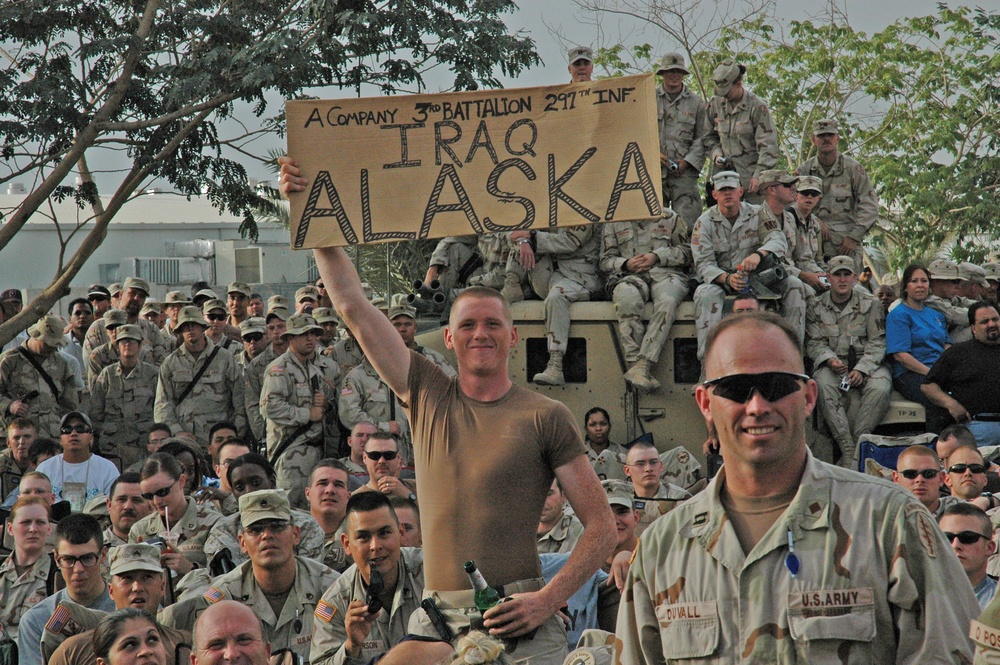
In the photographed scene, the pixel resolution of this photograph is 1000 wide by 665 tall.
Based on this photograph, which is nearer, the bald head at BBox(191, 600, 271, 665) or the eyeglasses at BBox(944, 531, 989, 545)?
the bald head at BBox(191, 600, 271, 665)

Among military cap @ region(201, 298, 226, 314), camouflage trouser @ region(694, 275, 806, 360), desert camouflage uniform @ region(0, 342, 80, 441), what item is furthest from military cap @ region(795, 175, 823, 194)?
desert camouflage uniform @ region(0, 342, 80, 441)

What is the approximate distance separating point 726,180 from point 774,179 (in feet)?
3.14

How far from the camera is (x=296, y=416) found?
12219 mm

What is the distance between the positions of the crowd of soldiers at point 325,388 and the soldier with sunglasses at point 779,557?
4.32 metres

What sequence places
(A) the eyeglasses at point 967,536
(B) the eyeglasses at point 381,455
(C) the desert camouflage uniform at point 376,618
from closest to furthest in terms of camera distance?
(C) the desert camouflage uniform at point 376,618 < (A) the eyeglasses at point 967,536 < (B) the eyeglasses at point 381,455

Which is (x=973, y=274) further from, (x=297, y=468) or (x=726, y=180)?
(x=297, y=468)

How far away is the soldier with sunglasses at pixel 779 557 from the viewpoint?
2826 millimetres

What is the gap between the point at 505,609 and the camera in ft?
14.2

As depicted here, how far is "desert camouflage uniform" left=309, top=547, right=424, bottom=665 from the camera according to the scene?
630cm

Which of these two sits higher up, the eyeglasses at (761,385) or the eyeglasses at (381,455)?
the eyeglasses at (761,385)

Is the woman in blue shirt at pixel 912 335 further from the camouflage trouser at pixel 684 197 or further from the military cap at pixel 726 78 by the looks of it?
the military cap at pixel 726 78

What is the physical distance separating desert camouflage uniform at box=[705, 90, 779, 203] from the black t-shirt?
2790mm

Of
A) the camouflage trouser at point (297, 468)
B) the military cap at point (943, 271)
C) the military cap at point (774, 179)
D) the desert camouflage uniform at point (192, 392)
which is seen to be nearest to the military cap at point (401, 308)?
the camouflage trouser at point (297, 468)

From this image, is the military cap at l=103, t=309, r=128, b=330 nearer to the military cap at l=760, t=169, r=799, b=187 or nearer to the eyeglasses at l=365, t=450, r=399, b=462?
the eyeglasses at l=365, t=450, r=399, b=462
